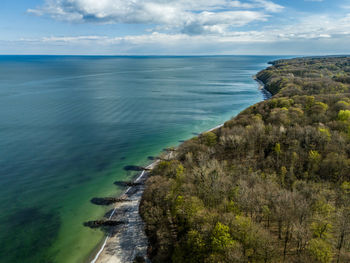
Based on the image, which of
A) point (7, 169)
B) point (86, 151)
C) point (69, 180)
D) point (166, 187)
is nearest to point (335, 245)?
point (166, 187)

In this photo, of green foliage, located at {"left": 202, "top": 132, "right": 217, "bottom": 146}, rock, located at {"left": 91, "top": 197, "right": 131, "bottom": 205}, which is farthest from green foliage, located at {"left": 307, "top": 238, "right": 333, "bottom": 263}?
green foliage, located at {"left": 202, "top": 132, "right": 217, "bottom": 146}

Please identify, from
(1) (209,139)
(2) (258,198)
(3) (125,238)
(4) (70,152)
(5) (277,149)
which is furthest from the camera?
(4) (70,152)

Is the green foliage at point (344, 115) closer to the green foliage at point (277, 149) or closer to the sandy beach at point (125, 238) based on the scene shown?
the green foliage at point (277, 149)

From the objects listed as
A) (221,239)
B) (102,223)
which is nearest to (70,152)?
(102,223)

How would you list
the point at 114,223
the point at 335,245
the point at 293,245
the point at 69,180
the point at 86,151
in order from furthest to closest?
the point at 86,151 → the point at 69,180 → the point at 114,223 → the point at 293,245 → the point at 335,245

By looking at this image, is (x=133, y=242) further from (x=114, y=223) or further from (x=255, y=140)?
(x=255, y=140)

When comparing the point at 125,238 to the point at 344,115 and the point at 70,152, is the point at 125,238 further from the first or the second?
the point at 344,115

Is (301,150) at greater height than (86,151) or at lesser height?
greater

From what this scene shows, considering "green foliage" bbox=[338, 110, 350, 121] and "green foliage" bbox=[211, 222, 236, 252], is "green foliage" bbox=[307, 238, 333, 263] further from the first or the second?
"green foliage" bbox=[338, 110, 350, 121]

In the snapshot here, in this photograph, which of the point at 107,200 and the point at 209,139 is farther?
the point at 209,139
